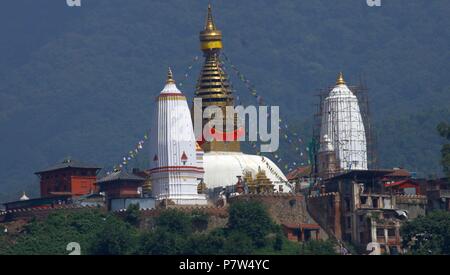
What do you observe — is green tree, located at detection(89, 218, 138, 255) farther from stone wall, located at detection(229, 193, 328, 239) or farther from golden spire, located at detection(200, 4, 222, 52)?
golden spire, located at detection(200, 4, 222, 52)

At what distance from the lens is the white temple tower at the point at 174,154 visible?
98.1m

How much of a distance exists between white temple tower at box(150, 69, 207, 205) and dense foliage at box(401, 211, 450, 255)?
33.6 feet

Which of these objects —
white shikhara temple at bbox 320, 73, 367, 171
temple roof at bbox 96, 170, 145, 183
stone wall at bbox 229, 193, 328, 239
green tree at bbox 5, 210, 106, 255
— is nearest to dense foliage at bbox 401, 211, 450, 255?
stone wall at bbox 229, 193, 328, 239

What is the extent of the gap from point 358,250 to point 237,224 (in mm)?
5885

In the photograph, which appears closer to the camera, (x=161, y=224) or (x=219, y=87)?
(x=161, y=224)

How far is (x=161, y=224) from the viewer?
95.0m

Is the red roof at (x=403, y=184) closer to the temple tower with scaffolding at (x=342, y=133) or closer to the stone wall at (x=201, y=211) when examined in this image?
the temple tower with scaffolding at (x=342, y=133)

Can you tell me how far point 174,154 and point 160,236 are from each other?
22.1ft

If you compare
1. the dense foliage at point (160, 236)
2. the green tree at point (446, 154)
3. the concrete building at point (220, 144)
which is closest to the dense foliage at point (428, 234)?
the dense foliage at point (160, 236)

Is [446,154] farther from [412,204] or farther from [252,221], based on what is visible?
[252,221]

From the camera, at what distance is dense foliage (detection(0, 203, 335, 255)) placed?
91875 millimetres
